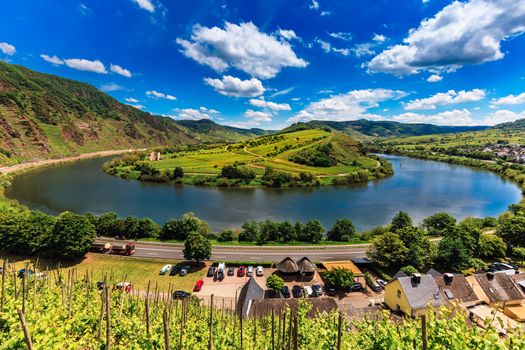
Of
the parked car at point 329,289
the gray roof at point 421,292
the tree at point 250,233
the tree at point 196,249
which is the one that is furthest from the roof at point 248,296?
the tree at point 250,233

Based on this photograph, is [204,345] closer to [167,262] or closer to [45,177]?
[167,262]

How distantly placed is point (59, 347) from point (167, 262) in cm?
2912

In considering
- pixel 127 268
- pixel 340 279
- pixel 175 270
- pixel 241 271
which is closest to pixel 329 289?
pixel 340 279

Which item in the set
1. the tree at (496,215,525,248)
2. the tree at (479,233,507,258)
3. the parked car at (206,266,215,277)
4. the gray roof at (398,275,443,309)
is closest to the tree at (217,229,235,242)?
the parked car at (206,266,215,277)

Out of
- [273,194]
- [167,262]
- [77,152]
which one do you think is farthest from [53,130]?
[167,262]

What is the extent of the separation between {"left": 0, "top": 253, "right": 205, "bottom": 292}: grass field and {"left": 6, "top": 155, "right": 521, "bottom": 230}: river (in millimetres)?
20693

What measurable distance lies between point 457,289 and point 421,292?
505cm

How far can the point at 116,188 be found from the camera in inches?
3371

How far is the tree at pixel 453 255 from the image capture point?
3403cm

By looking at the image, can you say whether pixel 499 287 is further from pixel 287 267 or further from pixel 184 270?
pixel 184 270

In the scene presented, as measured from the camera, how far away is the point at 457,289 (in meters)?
26.5

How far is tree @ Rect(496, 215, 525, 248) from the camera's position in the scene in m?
40.4

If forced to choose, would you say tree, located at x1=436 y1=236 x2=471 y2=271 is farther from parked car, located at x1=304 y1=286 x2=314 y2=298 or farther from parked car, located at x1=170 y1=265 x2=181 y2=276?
parked car, located at x1=170 y1=265 x2=181 y2=276

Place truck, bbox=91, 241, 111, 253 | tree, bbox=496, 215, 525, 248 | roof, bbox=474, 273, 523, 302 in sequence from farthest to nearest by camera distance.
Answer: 1. tree, bbox=496, 215, 525, 248
2. truck, bbox=91, 241, 111, 253
3. roof, bbox=474, 273, 523, 302
